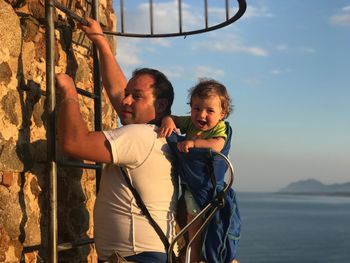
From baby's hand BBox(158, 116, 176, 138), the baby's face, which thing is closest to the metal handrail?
baby's hand BBox(158, 116, 176, 138)

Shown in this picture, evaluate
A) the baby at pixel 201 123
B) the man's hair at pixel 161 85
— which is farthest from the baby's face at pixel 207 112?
the man's hair at pixel 161 85

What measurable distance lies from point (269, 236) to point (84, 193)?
8896 cm

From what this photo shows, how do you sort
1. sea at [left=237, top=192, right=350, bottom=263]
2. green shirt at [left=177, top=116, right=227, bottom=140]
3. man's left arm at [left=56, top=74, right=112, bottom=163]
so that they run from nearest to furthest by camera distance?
man's left arm at [left=56, top=74, right=112, bottom=163], green shirt at [left=177, top=116, right=227, bottom=140], sea at [left=237, top=192, right=350, bottom=263]

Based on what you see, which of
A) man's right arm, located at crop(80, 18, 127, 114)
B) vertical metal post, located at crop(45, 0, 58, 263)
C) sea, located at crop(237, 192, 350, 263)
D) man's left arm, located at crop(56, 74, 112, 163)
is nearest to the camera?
man's left arm, located at crop(56, 74, 112, 163)

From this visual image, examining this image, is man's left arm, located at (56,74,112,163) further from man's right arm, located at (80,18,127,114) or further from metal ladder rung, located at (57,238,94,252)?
man's right arm, located at (80,18,127,114)

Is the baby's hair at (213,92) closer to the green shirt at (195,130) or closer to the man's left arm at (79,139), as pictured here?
the green shirt at (195,130)

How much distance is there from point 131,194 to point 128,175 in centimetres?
9

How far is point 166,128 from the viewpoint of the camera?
2920mm

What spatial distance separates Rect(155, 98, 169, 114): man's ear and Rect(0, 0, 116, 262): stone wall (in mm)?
630

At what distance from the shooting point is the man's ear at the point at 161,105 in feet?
10.2

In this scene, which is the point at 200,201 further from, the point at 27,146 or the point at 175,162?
the point at 27,146

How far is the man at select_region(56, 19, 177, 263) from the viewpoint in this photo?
8.86 ft

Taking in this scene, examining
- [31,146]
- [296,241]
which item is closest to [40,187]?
[31,146]

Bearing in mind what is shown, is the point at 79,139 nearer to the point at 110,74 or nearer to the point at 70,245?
the point at 70,245
